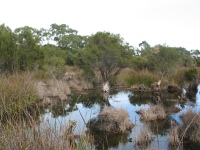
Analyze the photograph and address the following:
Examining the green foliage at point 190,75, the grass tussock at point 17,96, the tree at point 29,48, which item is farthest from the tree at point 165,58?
the grass tussock at point 17,96

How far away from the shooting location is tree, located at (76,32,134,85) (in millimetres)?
22644

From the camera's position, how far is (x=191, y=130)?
28.7 ft

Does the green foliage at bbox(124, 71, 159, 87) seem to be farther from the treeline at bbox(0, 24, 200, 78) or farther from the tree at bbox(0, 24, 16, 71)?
the tree at bbox(0, 24, 16, 71)

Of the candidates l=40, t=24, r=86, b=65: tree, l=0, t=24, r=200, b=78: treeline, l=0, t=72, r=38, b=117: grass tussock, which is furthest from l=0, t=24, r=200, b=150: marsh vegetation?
l=40, t=24, r=86, b=65: tree

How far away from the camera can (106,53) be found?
901 inches

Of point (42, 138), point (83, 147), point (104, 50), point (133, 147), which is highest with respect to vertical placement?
point (104, 50)

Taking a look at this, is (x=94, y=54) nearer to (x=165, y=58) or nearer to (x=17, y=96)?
(x=165, y=58)

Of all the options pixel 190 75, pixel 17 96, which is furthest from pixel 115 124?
pixel 190 75

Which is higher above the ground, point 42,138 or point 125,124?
point 42,138

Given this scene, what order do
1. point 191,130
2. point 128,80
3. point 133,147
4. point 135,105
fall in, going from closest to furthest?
point 133,147, point 191,130, point 135,105, point 128,80

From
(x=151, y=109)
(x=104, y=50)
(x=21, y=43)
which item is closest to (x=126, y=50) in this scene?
(x=104, y=50)

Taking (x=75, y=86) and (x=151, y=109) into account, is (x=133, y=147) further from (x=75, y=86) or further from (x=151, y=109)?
(x=75, y=86)

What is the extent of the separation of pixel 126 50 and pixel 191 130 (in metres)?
15.7

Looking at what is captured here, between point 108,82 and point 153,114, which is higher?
point 108,82
